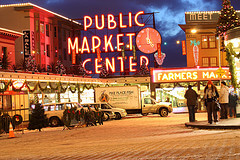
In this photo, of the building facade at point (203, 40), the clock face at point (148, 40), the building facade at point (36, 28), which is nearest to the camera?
the building facade at point (203, 40)

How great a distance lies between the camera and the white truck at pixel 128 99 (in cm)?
3700

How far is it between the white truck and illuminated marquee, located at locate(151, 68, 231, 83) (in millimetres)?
8263

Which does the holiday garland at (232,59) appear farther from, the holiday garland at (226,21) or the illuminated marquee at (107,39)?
the illuminated marquee at (107,39)

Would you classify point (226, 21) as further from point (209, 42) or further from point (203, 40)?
point (209, 42)

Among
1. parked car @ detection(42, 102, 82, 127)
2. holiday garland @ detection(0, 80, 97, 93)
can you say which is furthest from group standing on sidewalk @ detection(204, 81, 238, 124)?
holiday garland @ detection(0, 80, 97, 93)

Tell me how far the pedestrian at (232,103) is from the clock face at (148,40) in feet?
101

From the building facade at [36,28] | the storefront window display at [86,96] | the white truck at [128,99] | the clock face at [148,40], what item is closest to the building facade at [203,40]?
the clock face at [148,40]

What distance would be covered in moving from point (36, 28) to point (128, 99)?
24.7m

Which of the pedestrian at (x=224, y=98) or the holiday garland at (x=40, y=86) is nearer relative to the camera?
the pedestrian at (x=224, y=98)

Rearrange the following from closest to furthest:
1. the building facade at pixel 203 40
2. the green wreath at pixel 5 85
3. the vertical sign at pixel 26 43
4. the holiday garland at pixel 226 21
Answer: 1. the holiday garland at pixel 226 21
2. the green wreath at pixel 5 85
3. the vertical sign at pixel 26 43
4. the building facade at pixel 203 40

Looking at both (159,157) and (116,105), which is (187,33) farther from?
(159,157)

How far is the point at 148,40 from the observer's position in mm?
53188

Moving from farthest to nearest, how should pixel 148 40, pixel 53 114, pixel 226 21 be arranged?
pixel 148 40, pixel 53 114, pixel 226 21

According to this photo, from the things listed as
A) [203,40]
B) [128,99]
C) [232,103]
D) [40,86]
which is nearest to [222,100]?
[232,103]
